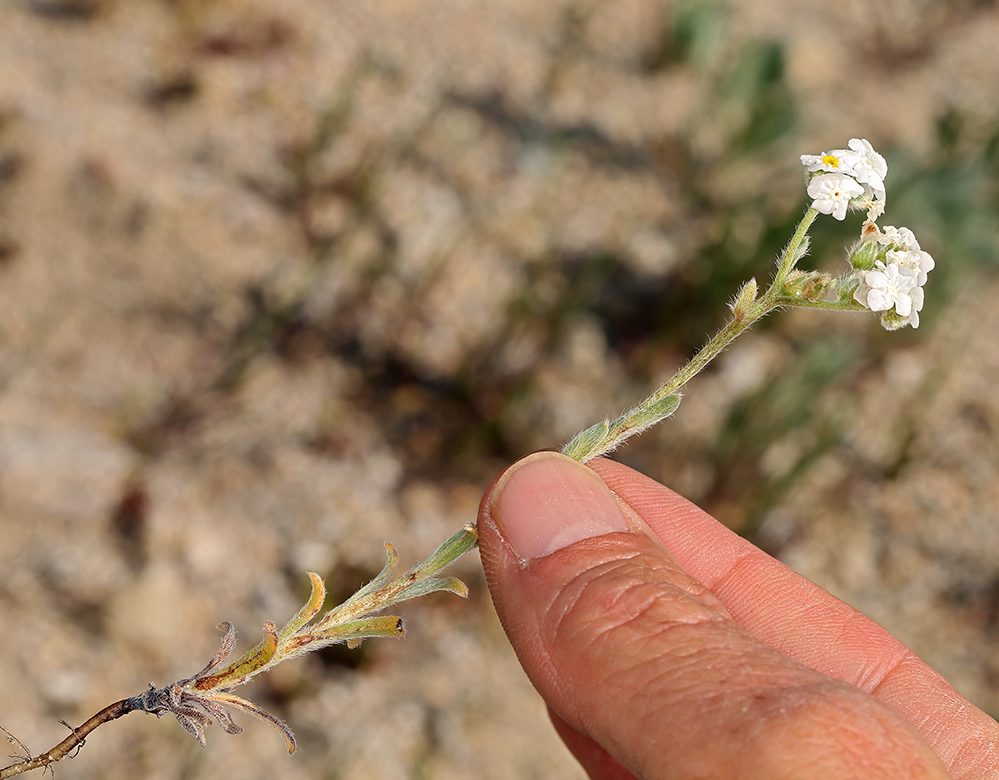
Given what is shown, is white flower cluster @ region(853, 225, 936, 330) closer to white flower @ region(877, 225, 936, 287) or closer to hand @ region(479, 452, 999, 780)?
white flower @ region(877, 225, 936, 287)

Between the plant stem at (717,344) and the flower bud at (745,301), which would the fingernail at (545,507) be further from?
the flower bud at (745,301)

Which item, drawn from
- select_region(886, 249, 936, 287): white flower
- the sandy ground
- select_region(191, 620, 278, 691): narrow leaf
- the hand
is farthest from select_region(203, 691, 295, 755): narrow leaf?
select_region(886, 249, 936, 287): white flower

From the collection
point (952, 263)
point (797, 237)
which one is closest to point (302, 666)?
point (797, 237)

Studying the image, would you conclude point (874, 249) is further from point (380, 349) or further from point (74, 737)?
point (380, 349)

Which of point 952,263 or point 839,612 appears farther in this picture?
point 952,263

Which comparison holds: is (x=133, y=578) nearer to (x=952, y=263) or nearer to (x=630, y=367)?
(x=630, y=367)

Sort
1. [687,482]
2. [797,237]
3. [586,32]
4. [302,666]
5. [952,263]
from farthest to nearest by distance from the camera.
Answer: [586,32] < [952,263] < [687,482] < [302,666] < [797,237]

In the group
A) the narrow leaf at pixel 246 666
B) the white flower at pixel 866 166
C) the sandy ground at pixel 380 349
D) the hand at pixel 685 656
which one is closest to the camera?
the hand at pixel 685 656

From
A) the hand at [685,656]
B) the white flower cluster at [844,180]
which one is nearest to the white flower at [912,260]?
the white flower cluster at [844,180]

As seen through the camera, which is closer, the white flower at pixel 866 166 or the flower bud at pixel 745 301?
the flower bud at pixel 745 301
